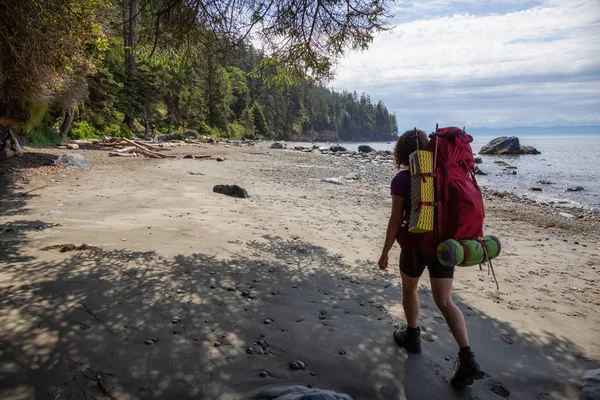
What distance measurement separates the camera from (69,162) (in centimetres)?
1272

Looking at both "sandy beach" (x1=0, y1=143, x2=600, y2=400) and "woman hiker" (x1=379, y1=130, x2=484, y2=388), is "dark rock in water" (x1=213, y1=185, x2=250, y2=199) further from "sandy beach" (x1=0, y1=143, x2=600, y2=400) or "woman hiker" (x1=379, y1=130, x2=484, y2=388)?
"woman hiker" (x1=379, y1=130, x2=484, y2=388)

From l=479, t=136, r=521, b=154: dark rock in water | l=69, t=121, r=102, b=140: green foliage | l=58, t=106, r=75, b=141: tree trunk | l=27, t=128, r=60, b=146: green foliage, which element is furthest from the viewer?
l=479, t=136, r=521, b=154: dark rock in water

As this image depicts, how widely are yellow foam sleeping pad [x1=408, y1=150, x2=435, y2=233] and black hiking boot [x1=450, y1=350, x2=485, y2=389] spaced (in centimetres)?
110

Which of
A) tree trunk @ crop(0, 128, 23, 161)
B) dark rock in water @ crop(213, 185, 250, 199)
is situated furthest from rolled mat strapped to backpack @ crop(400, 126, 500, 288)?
tree trunk @ crop(0, 128, 23, 161)

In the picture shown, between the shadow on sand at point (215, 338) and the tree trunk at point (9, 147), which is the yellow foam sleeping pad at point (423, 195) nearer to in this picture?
the shadow on sand at point (215, 338)

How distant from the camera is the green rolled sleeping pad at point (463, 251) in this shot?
251 centimetres

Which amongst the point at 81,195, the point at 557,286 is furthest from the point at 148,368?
the point at 81,195

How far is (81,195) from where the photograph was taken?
860 centimetres

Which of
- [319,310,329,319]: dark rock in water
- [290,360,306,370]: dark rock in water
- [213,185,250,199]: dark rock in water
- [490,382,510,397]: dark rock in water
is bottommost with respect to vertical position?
[490,382,510,397]: dark rock in water

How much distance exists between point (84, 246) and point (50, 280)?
1203mm

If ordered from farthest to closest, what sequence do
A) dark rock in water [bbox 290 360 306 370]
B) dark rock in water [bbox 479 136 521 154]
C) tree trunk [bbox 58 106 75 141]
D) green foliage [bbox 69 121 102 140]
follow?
dark rock in water [bbox 479 136 521 154] < green foliage [bbox 69 121 102 140] < tree trunk [bbox 58 106 75 141] < dark rock in water [bbox 290 360 306 370]

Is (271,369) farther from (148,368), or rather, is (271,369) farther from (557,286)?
(557,286)

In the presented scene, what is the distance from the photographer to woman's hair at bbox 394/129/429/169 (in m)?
3.00

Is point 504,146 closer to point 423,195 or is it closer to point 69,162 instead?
point 69,162
